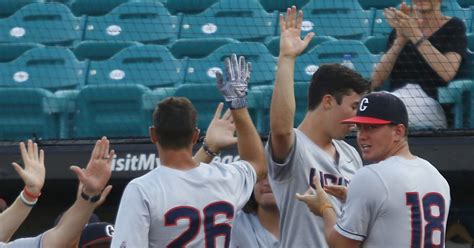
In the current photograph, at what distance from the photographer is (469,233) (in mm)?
6070

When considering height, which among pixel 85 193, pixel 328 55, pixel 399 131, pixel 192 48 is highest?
pixel 399 131

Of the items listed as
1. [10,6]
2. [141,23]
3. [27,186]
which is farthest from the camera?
[10,6]

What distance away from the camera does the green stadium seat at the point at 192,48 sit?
7.33m

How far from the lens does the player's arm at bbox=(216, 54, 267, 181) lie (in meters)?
3.92

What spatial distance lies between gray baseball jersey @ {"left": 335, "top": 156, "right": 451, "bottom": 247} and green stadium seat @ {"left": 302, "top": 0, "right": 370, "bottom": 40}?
12.7ft

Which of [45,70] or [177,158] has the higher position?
[177,158]

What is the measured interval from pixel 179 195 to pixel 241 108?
1.61 feet

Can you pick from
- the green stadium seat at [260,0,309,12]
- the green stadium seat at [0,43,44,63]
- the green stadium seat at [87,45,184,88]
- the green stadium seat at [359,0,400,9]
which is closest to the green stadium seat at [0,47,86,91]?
the green stadium seat at [87,45,184,88]

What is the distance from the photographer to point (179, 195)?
358 centimetres

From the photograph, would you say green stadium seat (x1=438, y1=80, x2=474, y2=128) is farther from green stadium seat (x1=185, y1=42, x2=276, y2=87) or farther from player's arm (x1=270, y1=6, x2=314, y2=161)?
player's arm (x1=270, y1=6, x2=314, y2=161)

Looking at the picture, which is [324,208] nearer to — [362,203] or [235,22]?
[362,203]

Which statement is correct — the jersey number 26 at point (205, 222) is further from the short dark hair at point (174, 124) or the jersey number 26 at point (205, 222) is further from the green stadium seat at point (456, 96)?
the green stadium seat at point (456, 96)

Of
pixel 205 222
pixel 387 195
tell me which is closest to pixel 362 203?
pixel 387 195

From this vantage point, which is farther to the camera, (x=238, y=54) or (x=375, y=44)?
(x=375, y=44)
